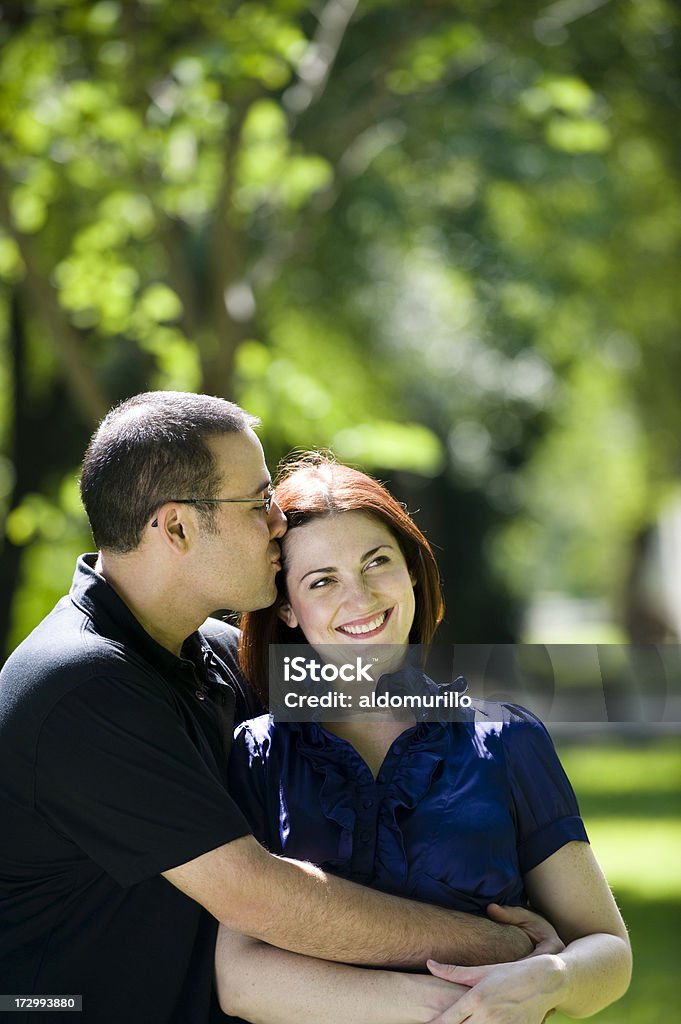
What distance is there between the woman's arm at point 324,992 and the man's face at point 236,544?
0.64 meters

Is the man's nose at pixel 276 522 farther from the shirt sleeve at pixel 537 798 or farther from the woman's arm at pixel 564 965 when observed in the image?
the woman's arm at pixel 564 965

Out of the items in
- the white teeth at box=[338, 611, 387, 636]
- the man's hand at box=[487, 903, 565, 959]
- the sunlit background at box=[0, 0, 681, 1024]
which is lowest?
the man's hand at box=[487, 903, 565, 959]

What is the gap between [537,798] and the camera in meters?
2.40

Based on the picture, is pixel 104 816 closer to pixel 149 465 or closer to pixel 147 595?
pixel 147 595

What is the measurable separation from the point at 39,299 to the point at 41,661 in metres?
3.97

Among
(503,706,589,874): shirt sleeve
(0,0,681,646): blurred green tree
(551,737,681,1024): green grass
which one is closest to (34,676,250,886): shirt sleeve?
(503,706,589,874): shirt sleeve

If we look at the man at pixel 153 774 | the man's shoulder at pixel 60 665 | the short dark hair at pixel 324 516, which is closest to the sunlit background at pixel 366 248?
the short dark hair at pixel 324 516

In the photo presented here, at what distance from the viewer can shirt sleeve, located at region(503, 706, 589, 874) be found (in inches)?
93.7

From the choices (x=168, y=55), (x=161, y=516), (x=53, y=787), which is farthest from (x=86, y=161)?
(x=53, y=787)

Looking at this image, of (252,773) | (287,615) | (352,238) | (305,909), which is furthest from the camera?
(352,238)

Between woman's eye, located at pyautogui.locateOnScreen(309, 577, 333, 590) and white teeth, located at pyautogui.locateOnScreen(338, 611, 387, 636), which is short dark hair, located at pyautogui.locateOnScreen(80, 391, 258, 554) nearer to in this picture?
woman's eye, located at pyautogui.locateOnScreen(309, 577, 333, 590)

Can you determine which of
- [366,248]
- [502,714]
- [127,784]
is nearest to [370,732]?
[502,714]
